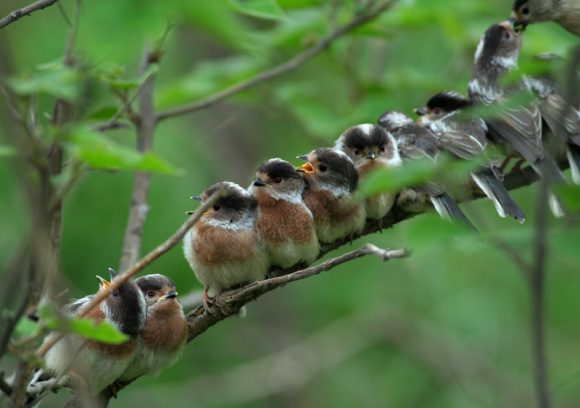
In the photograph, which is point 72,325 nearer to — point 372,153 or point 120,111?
point 120,111

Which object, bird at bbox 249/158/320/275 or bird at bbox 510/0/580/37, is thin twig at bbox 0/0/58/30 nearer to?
bird at bbox 249/158/320/275

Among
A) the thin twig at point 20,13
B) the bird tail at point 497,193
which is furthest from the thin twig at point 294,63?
the thin twig at point 20,13

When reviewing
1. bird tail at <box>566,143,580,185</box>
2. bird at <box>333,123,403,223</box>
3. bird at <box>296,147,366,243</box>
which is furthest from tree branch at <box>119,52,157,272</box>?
bird tail at <box>566,143,580,185</box>

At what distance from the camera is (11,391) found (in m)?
2.59

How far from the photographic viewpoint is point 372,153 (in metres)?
4.72

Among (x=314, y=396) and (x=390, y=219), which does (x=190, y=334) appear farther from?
(x=314, y=396)

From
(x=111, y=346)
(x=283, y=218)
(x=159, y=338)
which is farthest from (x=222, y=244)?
(x=111, y=346)

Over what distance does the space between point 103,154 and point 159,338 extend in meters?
2.26

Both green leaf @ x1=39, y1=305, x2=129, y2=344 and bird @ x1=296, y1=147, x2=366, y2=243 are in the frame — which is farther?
bird @ x1=296, y1=147, x2=366, y2=243

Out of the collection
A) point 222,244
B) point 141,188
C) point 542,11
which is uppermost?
point 542,11

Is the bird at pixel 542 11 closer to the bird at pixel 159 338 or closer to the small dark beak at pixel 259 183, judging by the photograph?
the small dark beak at pixel 259 183

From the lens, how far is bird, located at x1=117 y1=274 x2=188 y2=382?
4.11m

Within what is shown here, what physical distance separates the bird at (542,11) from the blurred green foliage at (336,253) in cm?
33

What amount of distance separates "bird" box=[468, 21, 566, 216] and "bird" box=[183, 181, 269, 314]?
5.75ft
